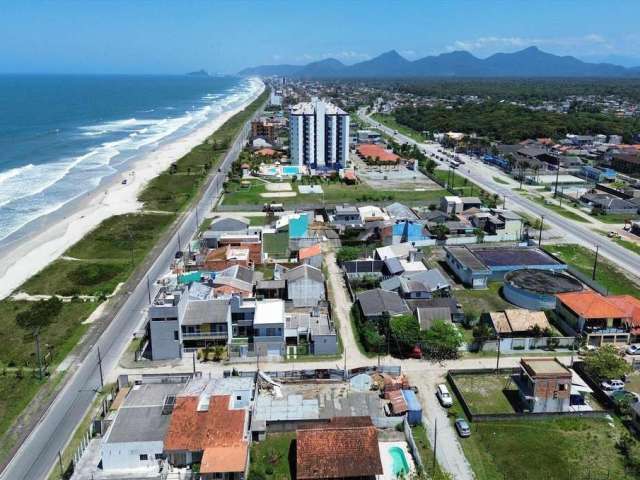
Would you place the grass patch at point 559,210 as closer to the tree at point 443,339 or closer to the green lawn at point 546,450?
the tree at point 443,339

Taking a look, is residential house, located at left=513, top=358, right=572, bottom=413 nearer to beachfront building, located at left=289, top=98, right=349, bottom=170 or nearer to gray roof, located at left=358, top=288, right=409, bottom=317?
gray roof, located at left=358, top=288, right=409, bottom=317

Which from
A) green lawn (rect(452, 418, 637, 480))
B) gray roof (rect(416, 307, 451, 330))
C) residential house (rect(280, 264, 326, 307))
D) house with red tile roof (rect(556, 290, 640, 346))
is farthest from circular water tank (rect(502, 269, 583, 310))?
residential house (rect(280, 264, 326, 307))

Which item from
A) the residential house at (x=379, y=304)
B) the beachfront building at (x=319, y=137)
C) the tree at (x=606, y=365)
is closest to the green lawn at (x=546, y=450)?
the tree at (x=606, y=365)

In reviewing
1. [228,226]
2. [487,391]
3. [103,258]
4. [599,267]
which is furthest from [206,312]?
[599,267]

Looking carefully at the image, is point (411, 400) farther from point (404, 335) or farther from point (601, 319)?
point (601, 319)

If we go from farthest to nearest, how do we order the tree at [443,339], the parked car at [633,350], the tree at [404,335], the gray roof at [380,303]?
the gray roof at [380,303]
the parked car at [633,350]
the tree at [404,335]
the tree at [443,339]

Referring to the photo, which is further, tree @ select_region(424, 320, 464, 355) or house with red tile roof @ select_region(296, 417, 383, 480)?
tree @ select_region(424, 320, 464, 355)
